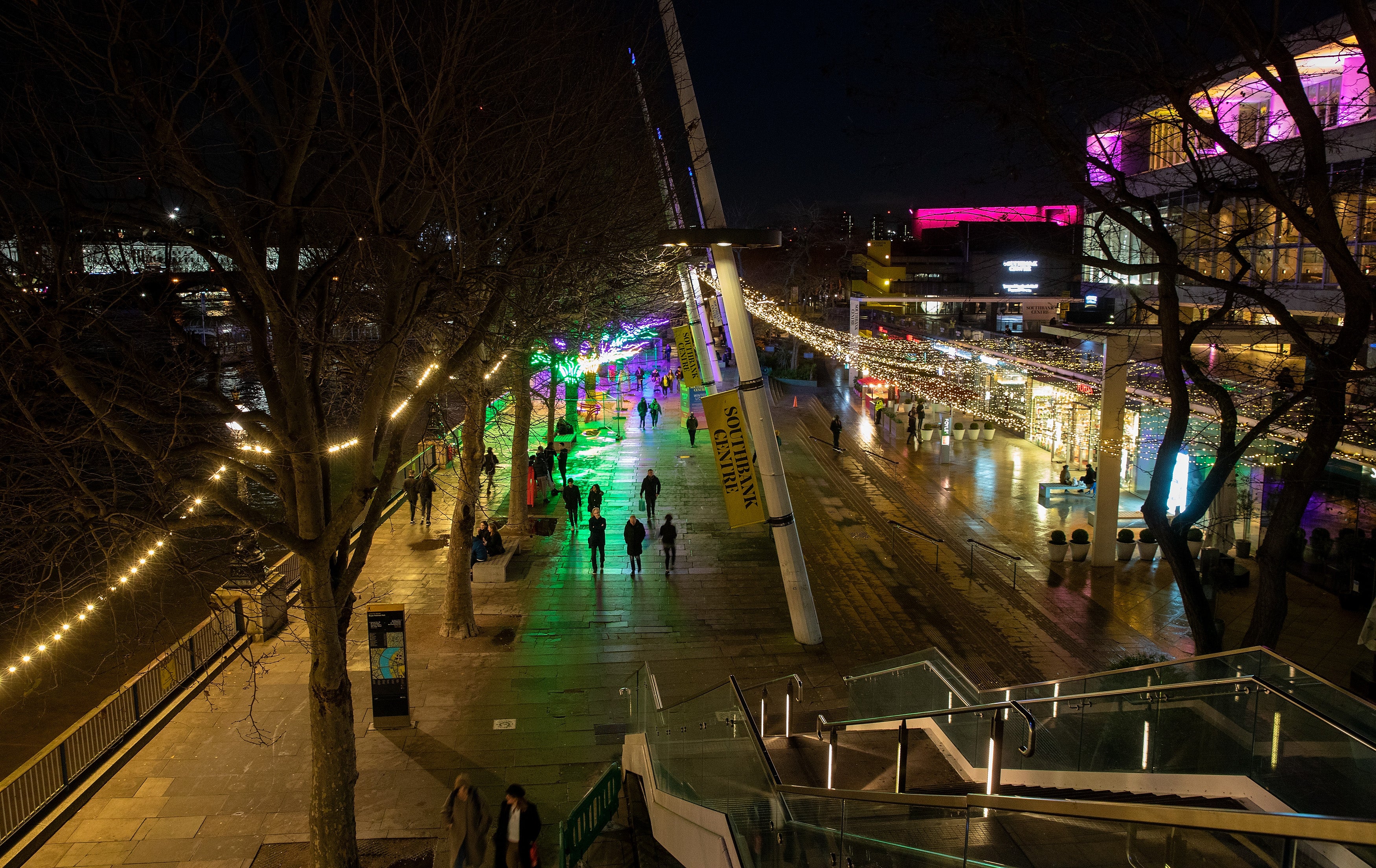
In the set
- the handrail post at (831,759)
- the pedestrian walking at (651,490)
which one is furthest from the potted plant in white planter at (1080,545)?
the handrail post at (831,759)

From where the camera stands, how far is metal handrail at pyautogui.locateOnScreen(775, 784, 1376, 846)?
221 centimetres

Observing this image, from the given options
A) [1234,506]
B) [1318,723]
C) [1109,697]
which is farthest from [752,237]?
[1234,506]

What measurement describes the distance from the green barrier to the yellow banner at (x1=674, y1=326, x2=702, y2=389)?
23.6 feet

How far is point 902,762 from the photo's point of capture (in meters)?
6.78

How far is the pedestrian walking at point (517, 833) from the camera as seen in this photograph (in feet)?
21.7

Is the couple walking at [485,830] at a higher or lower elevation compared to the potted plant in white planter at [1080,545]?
higher

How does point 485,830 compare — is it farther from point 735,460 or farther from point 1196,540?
point 1196,540

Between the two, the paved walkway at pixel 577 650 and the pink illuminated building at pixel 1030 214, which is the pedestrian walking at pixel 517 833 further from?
the pink illuminated building at pixel 1030 214

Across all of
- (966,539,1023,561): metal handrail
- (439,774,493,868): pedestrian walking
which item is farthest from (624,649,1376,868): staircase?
(966,539,1023,561): metal handrail

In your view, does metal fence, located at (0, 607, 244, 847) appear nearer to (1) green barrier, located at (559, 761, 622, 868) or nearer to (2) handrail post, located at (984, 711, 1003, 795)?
(1) green barrier, located at (559, 761, 622, 868)

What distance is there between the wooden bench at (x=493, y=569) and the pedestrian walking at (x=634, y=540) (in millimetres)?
2180

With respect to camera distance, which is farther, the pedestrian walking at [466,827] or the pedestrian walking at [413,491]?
the pedestrian walking at [413,491]

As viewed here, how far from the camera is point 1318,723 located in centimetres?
389

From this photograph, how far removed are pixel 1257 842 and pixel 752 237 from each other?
33.0 ft
